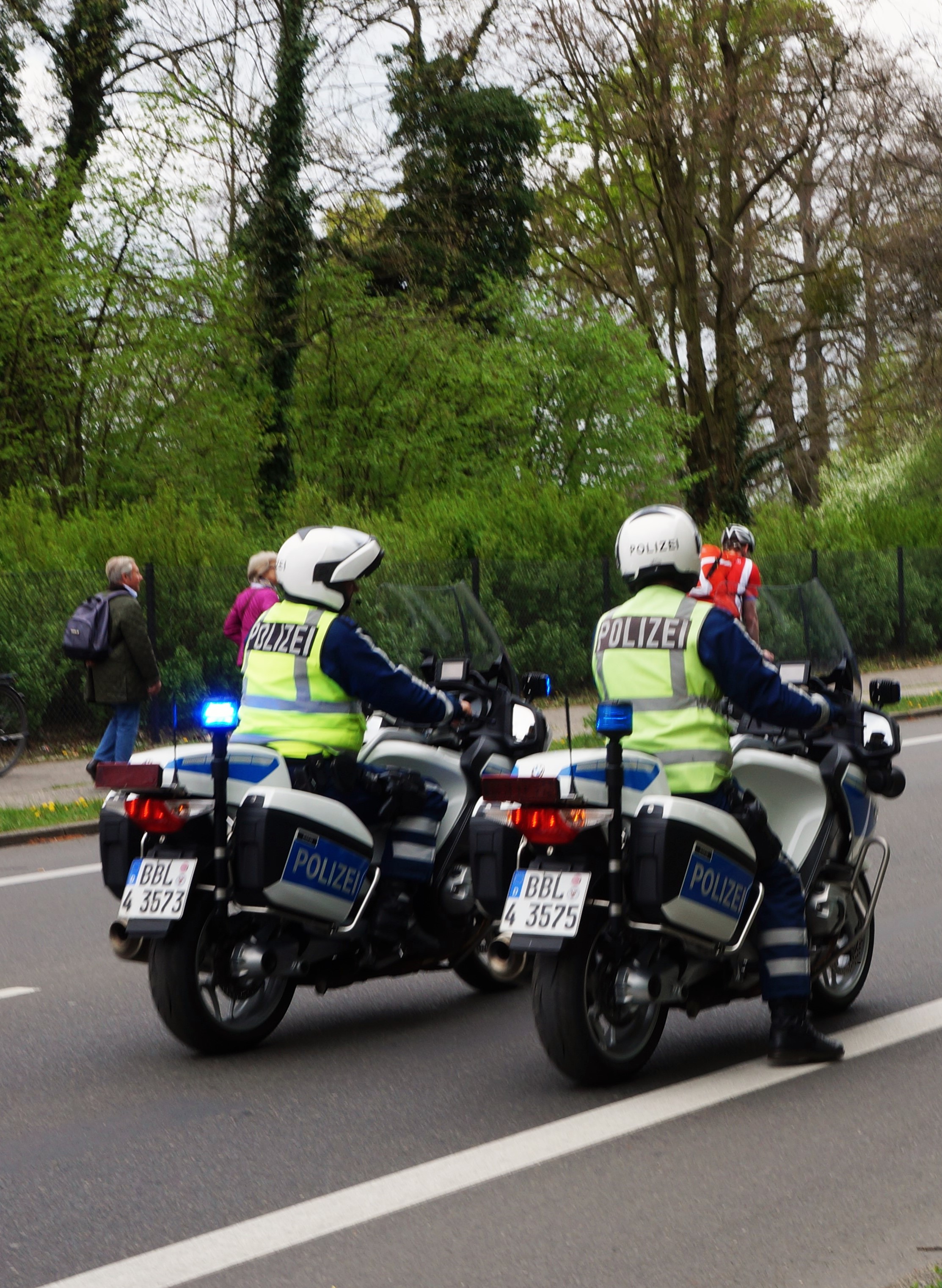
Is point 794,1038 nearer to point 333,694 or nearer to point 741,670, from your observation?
point 741,670

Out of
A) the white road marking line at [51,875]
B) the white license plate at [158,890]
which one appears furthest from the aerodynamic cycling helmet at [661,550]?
the white road marking line at [51,875]

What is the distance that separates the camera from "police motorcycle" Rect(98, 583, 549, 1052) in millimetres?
5695

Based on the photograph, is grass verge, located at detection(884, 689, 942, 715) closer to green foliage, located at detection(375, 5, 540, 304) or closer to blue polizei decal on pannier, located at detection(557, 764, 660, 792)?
green foliage, located at detection(375, 5, 540, 304)

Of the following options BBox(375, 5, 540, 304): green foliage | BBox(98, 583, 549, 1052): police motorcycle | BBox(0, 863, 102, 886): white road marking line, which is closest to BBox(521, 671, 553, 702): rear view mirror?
BBox(98, 583, 549, 1052): police motorcycle

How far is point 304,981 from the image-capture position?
608cm

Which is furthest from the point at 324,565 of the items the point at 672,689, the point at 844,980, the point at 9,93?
the point at 9,93

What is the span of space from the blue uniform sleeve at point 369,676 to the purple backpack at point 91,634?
25.4 ft

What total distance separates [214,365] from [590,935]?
Result: 66.6 feet

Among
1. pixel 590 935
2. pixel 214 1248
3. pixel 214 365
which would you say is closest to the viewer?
pixel 214 1248

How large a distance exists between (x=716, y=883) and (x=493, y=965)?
30.1 inches

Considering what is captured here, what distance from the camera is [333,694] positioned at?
20.0ft

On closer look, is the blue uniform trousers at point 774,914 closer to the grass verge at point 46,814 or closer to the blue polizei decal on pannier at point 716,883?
the blue polizei decal on pannier at point 716,883

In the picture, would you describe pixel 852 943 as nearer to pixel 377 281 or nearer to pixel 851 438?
pixel 377 281

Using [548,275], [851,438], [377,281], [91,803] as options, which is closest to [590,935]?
[91,803]
